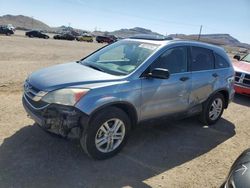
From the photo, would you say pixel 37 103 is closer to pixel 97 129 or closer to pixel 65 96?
pixel 65 96

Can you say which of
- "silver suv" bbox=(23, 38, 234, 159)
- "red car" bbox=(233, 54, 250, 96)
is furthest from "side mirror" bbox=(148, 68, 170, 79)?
"red car" bbox=(233, 54, 250, 96)

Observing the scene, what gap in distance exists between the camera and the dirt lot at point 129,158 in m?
3.74

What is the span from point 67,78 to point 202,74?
9.05 ft

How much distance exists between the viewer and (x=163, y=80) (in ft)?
15.5

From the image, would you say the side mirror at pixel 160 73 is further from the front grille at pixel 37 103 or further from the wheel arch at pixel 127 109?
the front grille at pixel 37 103

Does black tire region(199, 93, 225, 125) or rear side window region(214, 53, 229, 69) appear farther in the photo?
rear side window region(214, 53, 229, 69)

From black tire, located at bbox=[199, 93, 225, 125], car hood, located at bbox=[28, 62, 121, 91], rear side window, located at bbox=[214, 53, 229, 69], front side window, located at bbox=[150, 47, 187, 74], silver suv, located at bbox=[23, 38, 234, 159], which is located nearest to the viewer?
silver suv, located at bbox=[23, 38, 234, 159]

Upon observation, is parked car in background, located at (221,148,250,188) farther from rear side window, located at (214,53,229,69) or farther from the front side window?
rear side window, located at (214,53,229,69)

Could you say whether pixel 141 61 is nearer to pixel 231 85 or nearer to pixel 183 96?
pixel 183 96

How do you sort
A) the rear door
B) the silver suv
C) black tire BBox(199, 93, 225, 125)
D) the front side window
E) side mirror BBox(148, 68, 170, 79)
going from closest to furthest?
the silver suv < side mirror BBox(148, 68, 170, 79) < the front side window < the rear door < black tire BBox(199, 93, 225, 125)

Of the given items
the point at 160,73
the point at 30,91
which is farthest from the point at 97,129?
the point at 160,73

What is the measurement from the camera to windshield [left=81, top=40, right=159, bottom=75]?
182 inches

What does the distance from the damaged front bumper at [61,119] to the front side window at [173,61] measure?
59.7 inches

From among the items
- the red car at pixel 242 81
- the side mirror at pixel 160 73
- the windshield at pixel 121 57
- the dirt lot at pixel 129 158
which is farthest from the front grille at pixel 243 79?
the side mirror at pixel 160 73
